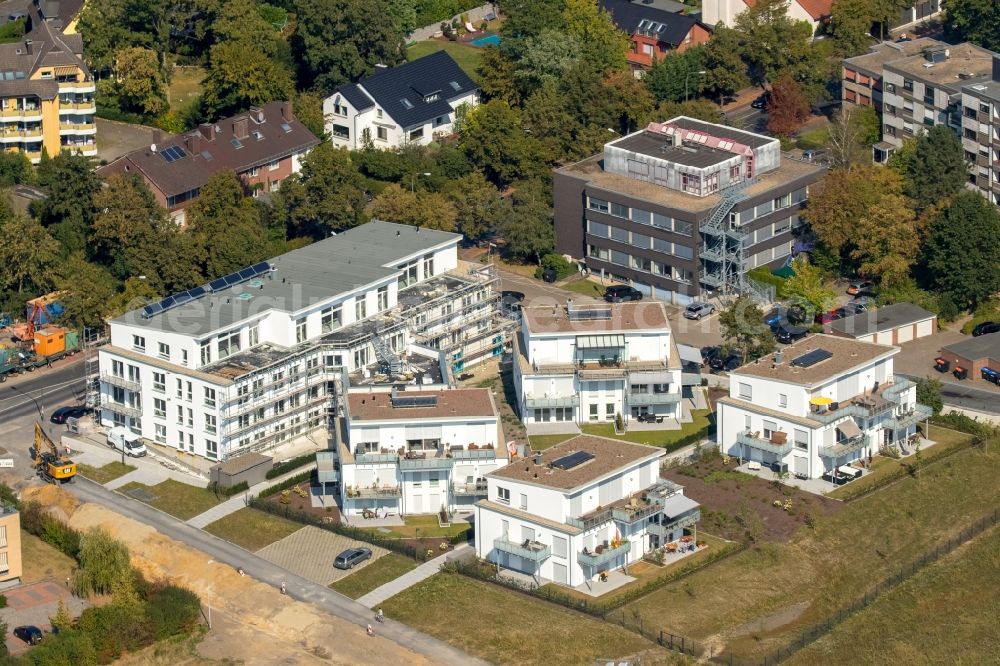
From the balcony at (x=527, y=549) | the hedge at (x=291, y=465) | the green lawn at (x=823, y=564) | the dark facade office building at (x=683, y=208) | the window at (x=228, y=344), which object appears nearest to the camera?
the green lawn at (x=823, y=564)

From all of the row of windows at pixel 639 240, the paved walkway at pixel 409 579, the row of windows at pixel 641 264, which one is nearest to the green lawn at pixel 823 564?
the paved walkway at pixel 409 579

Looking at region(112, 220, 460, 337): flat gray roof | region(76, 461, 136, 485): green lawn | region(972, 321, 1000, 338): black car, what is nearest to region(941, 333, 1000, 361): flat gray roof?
region(972, 321, 1000, 338): black car

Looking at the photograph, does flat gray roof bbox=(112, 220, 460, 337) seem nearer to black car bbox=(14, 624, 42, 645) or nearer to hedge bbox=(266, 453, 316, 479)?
hedge bbox=(266, 453, 316, 479)

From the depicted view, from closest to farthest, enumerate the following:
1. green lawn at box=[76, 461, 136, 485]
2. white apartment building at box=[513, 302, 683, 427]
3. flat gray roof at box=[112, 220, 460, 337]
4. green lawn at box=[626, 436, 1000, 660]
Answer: green lawn at box=[626, 436, 1000, 660]
green lawn at box=[76, 461, 136, 485]
flat gray roof at box=[112, 220, 460, 337]
white apartment building at box=[513, 302, 683, 427]

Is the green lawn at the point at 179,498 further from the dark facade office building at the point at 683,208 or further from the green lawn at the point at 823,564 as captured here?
the dark facade office building at the point at 683,208

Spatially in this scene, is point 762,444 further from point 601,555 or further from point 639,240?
point 639,240
